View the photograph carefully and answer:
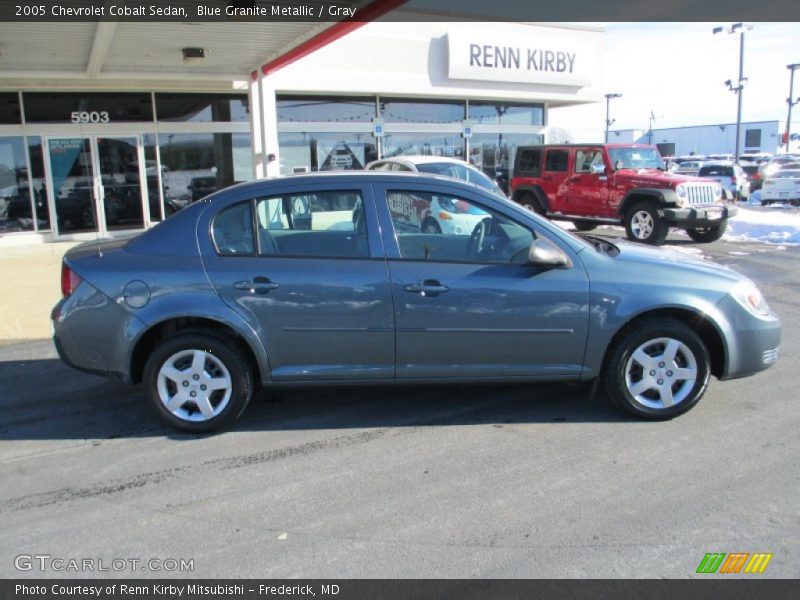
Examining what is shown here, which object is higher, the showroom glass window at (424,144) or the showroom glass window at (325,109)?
the showroom glass window at (325,109)

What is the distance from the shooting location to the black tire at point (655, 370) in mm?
4469

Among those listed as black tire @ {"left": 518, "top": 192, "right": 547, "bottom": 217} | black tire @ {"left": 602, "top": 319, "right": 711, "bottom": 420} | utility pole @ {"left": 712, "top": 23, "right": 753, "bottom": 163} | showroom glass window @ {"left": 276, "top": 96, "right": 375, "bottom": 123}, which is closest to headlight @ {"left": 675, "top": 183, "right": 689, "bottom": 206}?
black tire @ {"left": 518, "top": 192, "right": 547, "bottom": 217}

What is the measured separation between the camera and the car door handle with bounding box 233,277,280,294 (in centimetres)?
434

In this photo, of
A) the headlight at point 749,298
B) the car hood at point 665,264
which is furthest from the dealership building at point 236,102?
the headlight at point 749,298

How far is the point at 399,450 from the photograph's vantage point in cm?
420

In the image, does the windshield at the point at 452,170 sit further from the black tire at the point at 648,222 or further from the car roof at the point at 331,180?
the car roof at the point at 331,180

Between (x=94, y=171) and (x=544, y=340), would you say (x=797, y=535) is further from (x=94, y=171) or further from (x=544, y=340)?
(x=94, y=171)

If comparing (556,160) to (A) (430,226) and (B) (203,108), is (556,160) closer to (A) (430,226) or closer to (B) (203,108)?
(B) (203,108)

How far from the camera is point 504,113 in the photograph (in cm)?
2022

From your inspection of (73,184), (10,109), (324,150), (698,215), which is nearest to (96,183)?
(73,184)

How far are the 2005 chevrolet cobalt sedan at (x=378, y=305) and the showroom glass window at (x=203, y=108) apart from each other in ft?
37.7

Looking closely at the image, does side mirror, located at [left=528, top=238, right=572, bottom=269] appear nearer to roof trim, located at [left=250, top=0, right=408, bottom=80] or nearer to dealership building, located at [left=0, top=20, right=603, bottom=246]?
roof trim, located at [left=250, top=0, right=408, bottom=80]

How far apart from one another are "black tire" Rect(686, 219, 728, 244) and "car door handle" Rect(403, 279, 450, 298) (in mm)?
11276

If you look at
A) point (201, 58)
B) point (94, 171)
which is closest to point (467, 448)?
point (201, 58)
